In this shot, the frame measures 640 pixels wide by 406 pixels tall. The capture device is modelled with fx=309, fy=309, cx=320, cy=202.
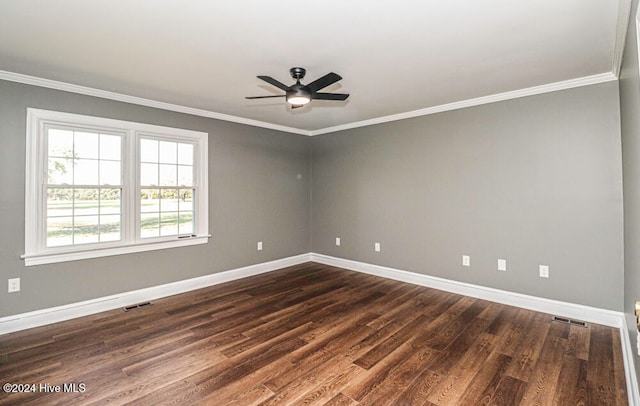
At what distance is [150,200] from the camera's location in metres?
3.98

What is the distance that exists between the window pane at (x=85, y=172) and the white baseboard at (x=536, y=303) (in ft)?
12.7

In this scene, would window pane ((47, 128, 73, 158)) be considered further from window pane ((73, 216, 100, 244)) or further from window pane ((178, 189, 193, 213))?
window pane ((178, 189, 193, 213))

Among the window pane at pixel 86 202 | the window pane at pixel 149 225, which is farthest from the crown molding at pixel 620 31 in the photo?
the window pane at pixel 86 202

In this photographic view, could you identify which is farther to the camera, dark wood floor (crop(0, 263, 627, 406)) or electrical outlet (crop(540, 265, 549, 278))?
electrical outlet (crop(540, 265, 549, 278))

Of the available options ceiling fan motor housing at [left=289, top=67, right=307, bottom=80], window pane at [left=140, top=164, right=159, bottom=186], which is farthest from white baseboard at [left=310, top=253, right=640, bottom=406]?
window pane at [left=140, top=164, right=159, bottom=186]

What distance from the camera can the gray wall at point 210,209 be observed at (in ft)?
9.94

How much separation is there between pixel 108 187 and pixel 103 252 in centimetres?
75

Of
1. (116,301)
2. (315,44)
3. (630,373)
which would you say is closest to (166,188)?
(116,301)

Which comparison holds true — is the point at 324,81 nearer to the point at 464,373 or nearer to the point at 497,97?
the point at 497,97

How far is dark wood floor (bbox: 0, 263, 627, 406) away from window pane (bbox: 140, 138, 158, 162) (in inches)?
72.3

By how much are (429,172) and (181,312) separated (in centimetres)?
364

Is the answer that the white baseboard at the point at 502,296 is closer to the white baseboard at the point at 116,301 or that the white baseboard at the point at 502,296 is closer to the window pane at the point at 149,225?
the white baseboard at the point at 116,301

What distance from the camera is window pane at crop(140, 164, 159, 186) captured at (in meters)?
3.89

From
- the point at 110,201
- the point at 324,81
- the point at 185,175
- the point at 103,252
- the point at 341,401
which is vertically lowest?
the point at 341,401
